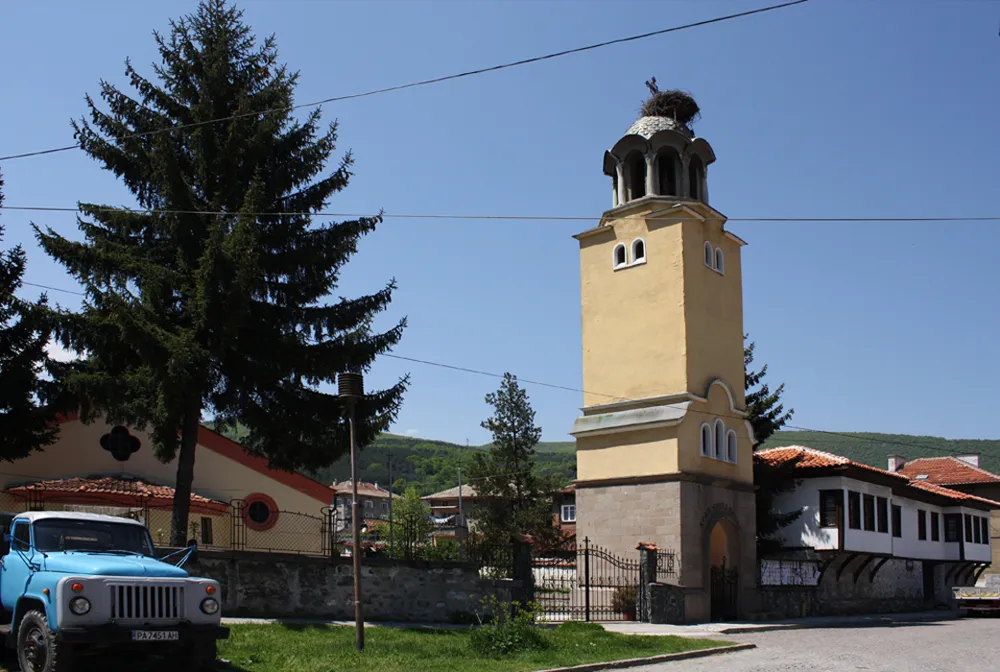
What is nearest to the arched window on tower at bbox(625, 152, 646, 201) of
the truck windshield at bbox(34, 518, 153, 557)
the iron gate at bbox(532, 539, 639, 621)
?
the iron gate at bbox(532, 539, 639, 621)

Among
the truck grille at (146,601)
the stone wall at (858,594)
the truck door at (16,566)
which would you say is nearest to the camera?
the truck grille at (146,601)

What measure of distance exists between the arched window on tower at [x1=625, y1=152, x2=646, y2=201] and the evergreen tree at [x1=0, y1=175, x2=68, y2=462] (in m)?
18.3

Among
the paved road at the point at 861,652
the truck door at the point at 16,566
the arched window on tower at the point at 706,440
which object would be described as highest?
the arched window on tower at the point at 706,440

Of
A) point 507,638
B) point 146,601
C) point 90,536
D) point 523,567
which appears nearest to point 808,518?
point 523,567

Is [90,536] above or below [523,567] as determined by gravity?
above

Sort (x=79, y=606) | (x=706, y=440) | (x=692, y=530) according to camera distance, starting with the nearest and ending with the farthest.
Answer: (x=79, y=606) → (x=692, y=530) → (x=706, y=440)

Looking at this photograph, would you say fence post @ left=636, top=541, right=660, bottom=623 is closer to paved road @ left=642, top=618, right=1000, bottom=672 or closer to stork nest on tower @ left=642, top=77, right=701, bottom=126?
paved road @ left=642, top=618, right=1000, bottom=672

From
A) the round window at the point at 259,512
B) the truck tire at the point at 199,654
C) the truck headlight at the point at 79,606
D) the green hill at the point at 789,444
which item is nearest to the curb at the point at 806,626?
the round window at the point at 259,512

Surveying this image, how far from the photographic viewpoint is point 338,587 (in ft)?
63.7

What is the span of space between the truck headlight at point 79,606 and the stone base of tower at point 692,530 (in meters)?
18.6

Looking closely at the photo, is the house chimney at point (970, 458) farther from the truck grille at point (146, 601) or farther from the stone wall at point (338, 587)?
the truck grille at point (146, 601)

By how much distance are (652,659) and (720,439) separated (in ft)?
48.4

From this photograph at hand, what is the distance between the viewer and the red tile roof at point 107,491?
21.3 m

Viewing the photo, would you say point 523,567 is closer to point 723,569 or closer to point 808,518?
point 723,569
